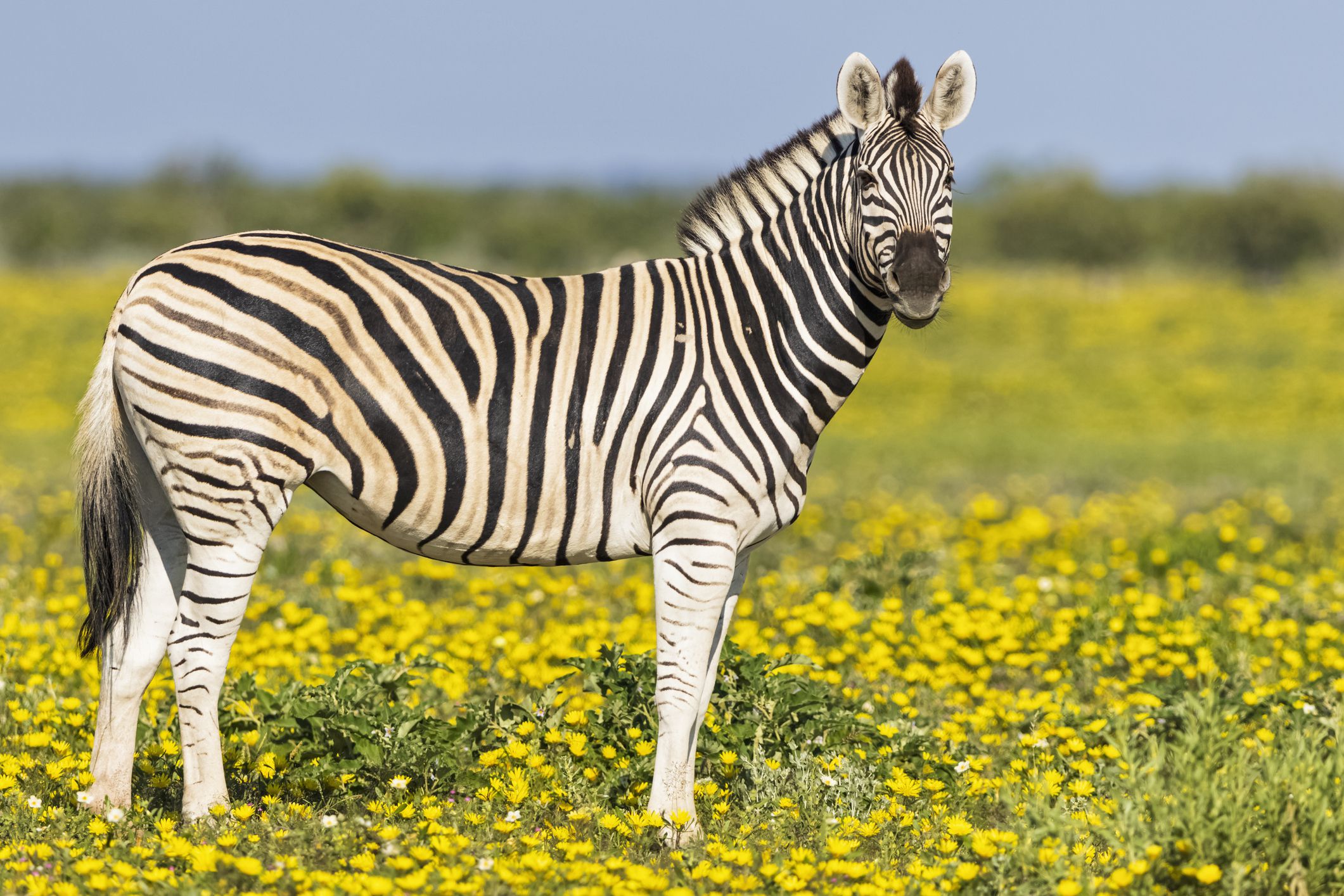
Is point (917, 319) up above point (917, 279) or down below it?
below

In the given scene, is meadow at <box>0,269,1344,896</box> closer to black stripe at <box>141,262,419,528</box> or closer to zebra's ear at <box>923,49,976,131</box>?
black stripe at <box>141,262,419,528</box>

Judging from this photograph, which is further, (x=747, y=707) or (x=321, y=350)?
(x=747, y=707)

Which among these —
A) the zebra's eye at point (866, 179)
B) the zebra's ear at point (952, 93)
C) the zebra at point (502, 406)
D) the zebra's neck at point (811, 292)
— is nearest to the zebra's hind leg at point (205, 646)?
the zebra at point (502, 406)

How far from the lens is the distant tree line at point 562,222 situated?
161ft

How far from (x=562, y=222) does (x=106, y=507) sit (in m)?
71.7

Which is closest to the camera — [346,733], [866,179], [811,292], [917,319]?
[917,319]

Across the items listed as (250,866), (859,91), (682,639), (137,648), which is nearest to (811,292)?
(859,91)

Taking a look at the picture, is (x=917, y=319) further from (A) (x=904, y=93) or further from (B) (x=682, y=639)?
(B) (x=682, y=639)

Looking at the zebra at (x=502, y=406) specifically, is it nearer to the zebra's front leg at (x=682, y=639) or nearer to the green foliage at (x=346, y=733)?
the zebra's front leg at (x=682, y=639)

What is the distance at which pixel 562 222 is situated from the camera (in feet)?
247

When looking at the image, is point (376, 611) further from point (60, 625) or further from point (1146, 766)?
point (1146, 766)

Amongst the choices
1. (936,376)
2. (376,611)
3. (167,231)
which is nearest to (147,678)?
(376,611)

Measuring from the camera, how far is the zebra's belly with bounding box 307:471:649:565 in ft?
15.5

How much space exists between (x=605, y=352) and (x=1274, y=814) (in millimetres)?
2817
